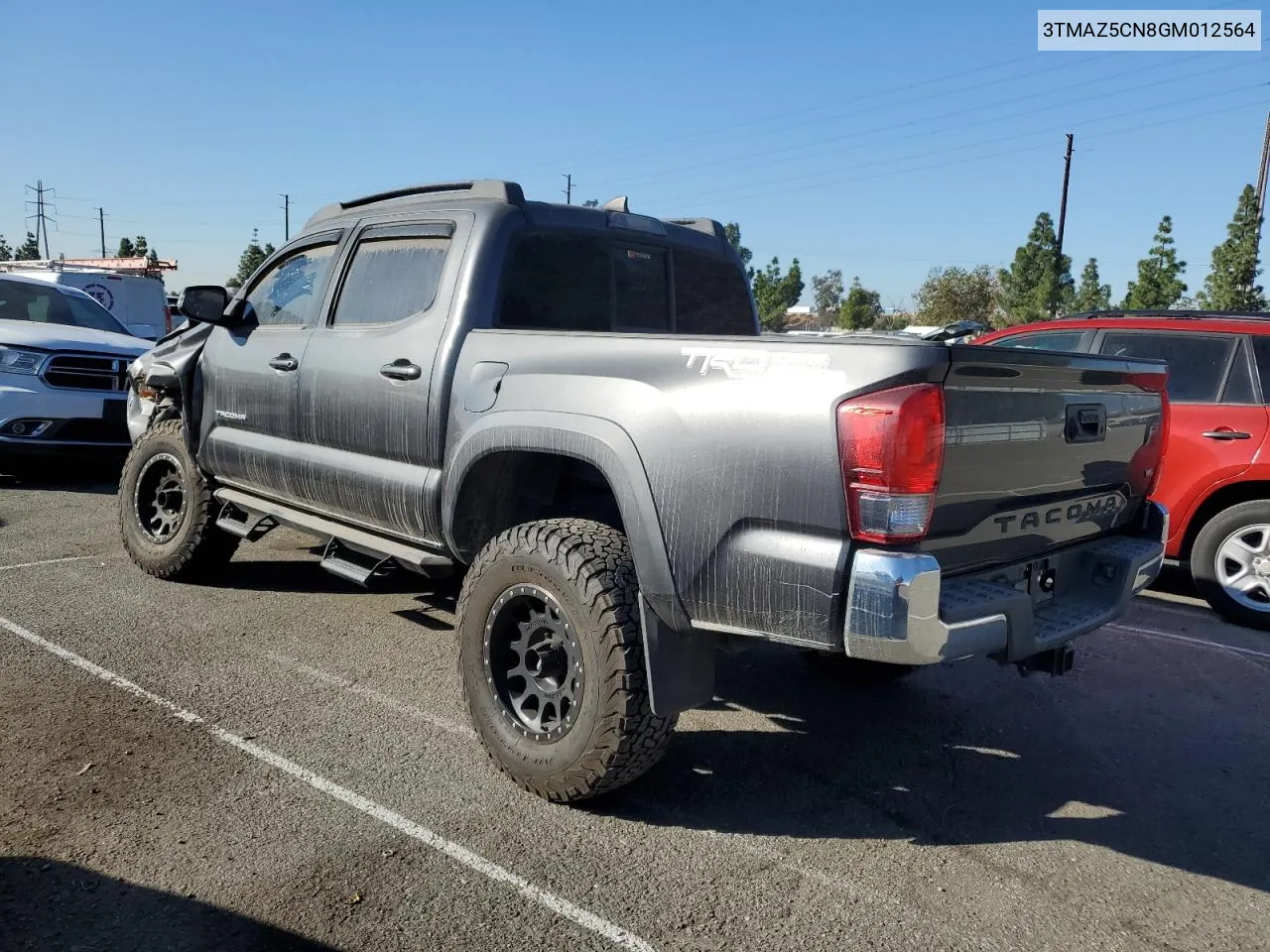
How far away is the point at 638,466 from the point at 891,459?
791 millimetres

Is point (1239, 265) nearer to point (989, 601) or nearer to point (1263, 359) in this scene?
point (1263, 359)

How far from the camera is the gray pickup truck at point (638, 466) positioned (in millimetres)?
2615

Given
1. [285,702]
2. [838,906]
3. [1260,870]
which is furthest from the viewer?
[285,702]

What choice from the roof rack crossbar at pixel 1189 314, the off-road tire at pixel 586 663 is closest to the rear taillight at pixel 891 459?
the off-road tire at pixel 586 663

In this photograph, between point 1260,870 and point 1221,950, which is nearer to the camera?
point 1221,950

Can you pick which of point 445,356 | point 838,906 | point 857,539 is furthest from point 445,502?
point 838,906

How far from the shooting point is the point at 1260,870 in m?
3.04

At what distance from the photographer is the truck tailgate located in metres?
2.74

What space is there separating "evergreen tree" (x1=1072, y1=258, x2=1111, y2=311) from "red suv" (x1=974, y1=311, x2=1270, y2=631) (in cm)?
5416

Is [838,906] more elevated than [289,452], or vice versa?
[289,452]

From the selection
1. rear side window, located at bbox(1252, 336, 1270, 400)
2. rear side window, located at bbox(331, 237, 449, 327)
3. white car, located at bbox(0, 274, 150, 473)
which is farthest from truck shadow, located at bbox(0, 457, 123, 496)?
rear side window, located at bbox(1252, 336, 1270, 400)

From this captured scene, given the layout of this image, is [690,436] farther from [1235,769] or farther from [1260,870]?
[1235,769]

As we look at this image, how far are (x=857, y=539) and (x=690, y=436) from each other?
577mm

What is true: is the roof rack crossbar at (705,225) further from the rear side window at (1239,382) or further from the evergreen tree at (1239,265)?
the evergreen tree at (1239,265)
